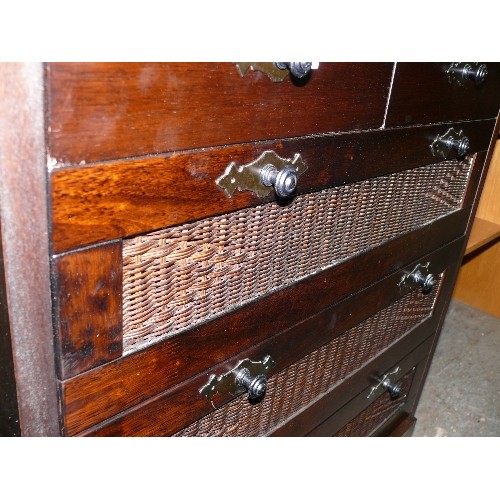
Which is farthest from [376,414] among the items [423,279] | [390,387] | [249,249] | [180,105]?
[180,105]

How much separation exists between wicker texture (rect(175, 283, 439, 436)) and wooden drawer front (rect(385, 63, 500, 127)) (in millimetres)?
382

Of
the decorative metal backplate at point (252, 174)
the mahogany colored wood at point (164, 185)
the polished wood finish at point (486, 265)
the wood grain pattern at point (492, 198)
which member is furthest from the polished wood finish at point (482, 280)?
the decorative metal backplate at point (252, 174)

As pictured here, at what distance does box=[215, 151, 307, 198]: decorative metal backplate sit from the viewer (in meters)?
0.58

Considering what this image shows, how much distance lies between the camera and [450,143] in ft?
3.04

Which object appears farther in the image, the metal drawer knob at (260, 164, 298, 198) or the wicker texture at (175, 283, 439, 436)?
the wicker texture at (175, 283, 439, 436)

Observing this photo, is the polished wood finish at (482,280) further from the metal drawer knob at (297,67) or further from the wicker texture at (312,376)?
the metal drawer knob at (297,67)

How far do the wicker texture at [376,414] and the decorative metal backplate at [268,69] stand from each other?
783mm

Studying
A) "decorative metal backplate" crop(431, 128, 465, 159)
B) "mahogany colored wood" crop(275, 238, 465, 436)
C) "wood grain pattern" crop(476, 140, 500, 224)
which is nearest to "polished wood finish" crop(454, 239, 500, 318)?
"wood grain pattern" crop(476, 140, 500, 224)

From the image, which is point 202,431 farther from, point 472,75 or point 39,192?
point 472,75

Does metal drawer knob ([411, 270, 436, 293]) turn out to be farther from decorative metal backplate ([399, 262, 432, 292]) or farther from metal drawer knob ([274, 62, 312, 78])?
metal drawer knob ([274, 62, 312, 78])

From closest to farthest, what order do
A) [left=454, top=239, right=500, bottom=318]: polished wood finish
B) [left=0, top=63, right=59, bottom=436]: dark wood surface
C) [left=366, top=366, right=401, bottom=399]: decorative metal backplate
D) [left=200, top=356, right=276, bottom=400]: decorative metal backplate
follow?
[left=0, top=63, right=59, bottom=436]: dark wood surface
[left=200, top=356, right=276, bottom=400]: decorative metal backplate
[left=366, top=366, right=401, bottom=399]: decorative metal backplate
[left=454, top=239, right=500, bottom=318]: polished wood finish

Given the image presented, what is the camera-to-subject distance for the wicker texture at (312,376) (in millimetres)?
808

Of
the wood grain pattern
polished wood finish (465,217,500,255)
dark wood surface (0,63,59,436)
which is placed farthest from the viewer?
the wood grain pattern

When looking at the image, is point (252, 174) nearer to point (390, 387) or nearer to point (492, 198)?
point (390, 387)
